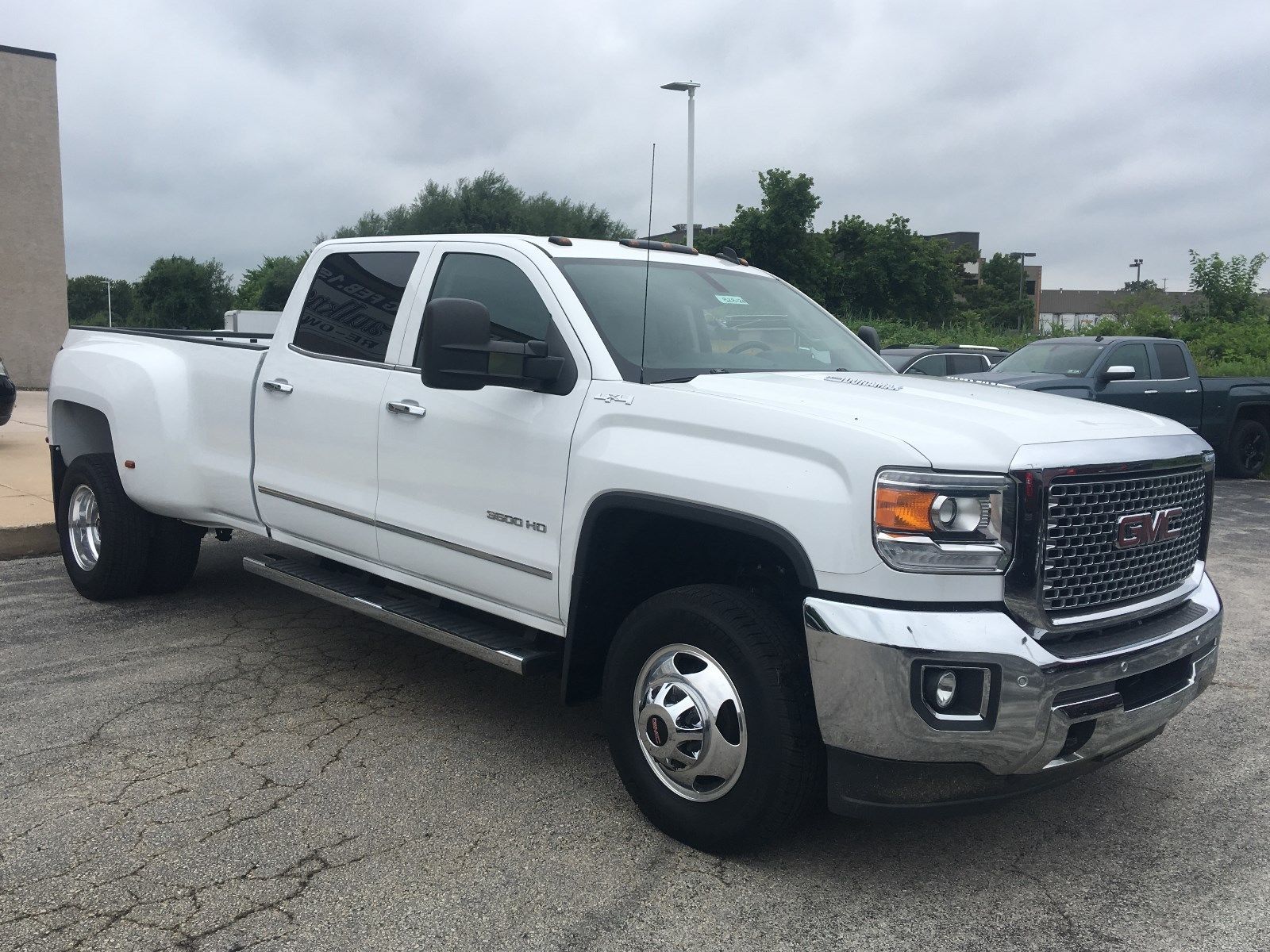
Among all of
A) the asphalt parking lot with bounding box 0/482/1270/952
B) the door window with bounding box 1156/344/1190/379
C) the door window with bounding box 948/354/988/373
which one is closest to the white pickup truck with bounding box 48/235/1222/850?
the asphalt parking lot with bounding box 0/482/1270/952

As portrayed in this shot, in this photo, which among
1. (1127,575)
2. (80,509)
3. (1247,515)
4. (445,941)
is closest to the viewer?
(445,941)

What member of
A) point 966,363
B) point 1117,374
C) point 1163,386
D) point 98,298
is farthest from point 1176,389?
point 98,298

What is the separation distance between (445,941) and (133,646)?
335cm

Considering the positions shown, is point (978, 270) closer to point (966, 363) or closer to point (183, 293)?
point (183, 293)

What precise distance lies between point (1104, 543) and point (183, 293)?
84.6 m

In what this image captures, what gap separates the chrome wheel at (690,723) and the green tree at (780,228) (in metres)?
37.1

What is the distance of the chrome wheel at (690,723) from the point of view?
339 cm

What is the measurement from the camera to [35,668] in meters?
5.31

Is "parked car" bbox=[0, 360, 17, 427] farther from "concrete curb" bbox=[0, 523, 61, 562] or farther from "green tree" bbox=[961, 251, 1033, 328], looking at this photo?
"green tree" bbox=[961, 251, 1033, 328]

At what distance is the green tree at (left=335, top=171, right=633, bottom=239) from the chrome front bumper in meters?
44.3

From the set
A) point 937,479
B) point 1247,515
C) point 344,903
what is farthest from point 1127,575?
point 1247,515

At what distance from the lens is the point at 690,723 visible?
11.3ft

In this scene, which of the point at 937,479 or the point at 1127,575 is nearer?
the point at 937,479

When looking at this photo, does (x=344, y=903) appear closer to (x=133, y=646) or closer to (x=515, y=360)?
(x=515, y=360)
